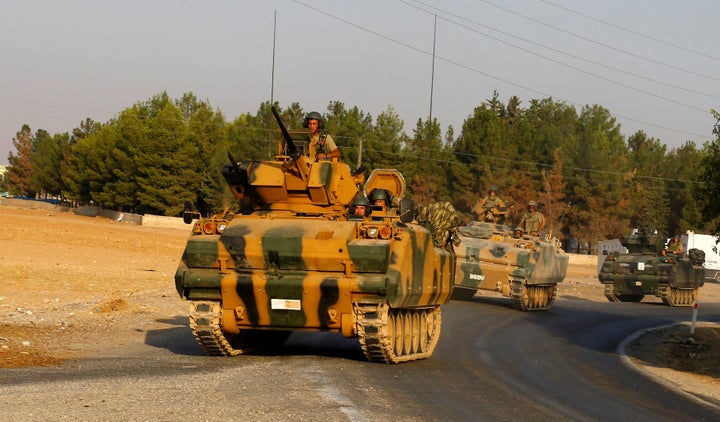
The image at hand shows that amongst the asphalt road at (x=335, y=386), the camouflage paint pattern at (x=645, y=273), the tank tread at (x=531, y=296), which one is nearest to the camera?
the asphalt road at (x=335, y=386)

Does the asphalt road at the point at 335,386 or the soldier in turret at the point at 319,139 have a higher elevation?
the soldier in turret at the point at 319,139

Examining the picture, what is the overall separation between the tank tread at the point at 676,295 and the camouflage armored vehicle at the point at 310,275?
27491mm

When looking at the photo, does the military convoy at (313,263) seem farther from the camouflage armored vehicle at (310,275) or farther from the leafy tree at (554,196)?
the leafy tree at (554,196)

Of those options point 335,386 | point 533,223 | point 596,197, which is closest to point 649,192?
point 596,197

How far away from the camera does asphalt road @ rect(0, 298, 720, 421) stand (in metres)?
11.9

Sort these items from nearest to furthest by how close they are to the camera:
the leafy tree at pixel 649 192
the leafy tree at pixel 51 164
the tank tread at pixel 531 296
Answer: the tank tread at pixel 531 296 < the leafy tree at pixel 649 192 < the leafy tree at pixel 51 164

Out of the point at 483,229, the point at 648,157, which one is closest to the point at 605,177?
the point at 648,157

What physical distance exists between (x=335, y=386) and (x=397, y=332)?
3.89 m

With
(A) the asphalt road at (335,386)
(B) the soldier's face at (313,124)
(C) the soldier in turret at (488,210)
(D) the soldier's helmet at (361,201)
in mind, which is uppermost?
(B) the soldier's face at (313,124)

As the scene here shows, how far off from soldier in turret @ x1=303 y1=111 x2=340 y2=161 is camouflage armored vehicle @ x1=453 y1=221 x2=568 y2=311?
14104 millimetres

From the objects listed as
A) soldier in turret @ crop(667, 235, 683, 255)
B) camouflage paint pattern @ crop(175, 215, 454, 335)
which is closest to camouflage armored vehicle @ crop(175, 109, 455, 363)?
camouflage paint pattern @ crop(175, 215, 454, 335)

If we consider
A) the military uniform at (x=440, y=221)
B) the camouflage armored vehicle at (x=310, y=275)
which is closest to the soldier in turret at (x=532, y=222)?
the military uniform at (x=440, y=221)

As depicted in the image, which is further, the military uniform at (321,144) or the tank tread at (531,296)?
the tank tread at (531,296)

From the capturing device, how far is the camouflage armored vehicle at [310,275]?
16.7 meters
